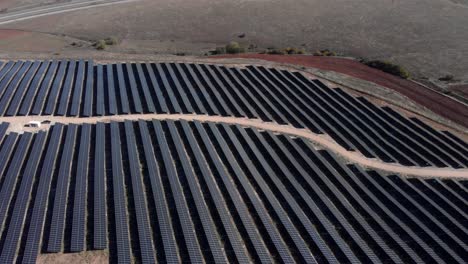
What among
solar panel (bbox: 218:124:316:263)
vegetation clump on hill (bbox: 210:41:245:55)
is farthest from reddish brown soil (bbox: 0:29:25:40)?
solar panel (bbox: 218:124:316:263)

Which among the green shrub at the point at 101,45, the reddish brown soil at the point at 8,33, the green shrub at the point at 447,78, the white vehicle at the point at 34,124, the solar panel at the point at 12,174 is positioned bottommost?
the solar panel at the point at 12,174

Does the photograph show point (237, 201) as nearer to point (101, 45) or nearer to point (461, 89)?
point (461, 89)

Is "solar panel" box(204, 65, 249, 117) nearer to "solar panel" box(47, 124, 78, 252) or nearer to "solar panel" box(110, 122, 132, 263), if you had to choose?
"solar panel" box(110, 122, 132, 263)

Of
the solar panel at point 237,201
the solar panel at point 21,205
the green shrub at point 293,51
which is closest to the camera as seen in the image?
the solar panel at point 21,205

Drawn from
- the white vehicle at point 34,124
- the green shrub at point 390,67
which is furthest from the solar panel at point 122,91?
the green shrub at point 390,67

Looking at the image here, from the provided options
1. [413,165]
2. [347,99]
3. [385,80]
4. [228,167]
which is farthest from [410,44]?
[228,167]

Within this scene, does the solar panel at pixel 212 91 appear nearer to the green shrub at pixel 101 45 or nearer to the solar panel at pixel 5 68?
the green shrub at pixel 101 45

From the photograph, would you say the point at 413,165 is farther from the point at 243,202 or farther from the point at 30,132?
the point at 30,132
